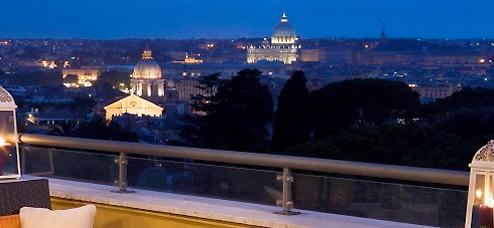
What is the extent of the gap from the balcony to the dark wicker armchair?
0.60m

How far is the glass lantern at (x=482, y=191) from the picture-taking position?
Result: 2.90m

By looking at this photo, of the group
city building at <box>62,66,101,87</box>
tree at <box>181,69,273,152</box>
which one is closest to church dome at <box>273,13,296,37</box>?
tree at <box>181,69,273,152</box>

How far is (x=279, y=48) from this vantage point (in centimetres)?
→ 3859

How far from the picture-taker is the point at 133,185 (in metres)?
4.79

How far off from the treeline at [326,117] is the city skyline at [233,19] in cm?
193

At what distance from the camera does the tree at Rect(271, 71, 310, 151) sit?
1225 inches

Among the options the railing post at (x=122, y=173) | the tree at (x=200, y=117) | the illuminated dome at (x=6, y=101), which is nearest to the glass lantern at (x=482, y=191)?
the railing post at (x=122, y=173)

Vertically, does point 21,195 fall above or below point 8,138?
below

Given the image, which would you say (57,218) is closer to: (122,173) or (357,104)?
(122,173)

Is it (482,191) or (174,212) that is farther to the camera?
(174,212)

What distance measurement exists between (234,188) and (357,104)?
27253mm

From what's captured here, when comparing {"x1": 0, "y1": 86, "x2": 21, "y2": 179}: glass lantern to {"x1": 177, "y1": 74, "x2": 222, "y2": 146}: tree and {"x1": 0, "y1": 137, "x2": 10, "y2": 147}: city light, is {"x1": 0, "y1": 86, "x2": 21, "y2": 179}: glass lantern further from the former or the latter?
{"x1": 177, "y1": 74, "x2": 222, "y2": 146}: tree

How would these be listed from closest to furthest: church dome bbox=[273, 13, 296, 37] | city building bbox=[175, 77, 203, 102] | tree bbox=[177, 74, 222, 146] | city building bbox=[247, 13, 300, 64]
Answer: tree bbox=[177, 74, 222, 146], city building bbox=[247, 13, 300, 64], city building bbox=[175, 77, 203, 102], church dome bbox=[273, 13, 296, 37]

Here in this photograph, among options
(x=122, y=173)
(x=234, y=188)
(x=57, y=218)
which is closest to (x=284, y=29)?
(x=122, y=173)
